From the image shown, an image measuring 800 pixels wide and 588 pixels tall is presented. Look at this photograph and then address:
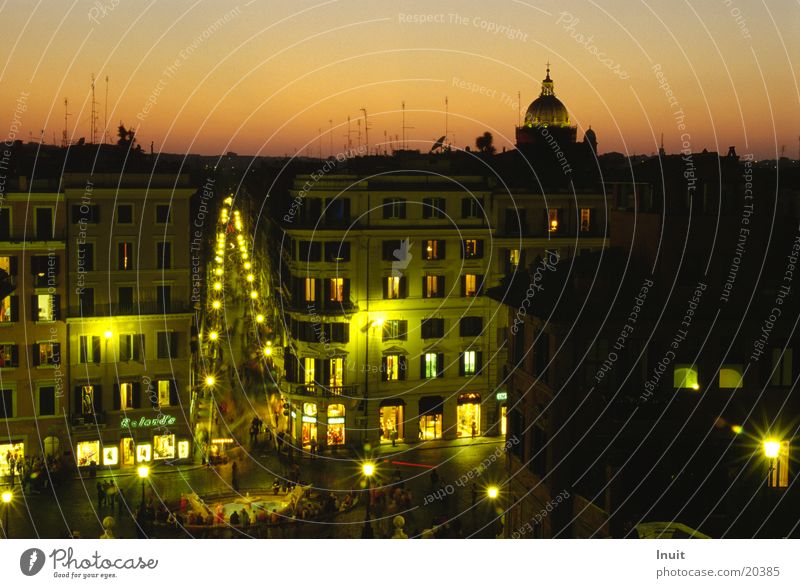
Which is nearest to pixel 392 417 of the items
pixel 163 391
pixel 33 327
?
pixel 163 391

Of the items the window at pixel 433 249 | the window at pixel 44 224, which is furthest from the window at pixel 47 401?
the window at pixel 433 249

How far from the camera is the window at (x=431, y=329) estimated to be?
85.1 feet

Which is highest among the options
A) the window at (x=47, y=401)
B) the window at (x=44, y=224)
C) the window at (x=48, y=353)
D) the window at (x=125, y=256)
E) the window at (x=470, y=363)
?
the window at (x=44, y=224)

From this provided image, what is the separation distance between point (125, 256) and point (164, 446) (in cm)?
354

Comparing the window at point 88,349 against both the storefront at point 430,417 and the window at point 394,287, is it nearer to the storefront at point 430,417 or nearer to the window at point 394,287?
the window at point 394,287

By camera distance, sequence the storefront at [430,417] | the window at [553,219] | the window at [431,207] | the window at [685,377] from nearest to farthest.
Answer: the window at [685,377] < the window at [431,207] < the storefront at [430,417] < the window at [553,219]

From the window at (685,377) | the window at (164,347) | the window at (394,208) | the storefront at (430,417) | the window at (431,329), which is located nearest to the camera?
the window at (685,377)

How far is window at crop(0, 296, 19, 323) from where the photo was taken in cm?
2283

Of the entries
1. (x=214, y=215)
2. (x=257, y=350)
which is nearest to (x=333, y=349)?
(x=257, y=350)

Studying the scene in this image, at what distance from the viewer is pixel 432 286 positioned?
2605 cm

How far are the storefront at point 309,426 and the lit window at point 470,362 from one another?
3.17 meters

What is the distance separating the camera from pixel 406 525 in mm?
19250
